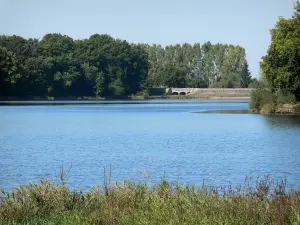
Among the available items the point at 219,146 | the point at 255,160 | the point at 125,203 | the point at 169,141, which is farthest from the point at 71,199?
the point at 169,141

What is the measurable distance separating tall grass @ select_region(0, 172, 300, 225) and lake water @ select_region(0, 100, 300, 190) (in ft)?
18.9

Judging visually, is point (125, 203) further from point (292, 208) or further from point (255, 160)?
point (255, 160)

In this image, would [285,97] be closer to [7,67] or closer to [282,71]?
[282,71]

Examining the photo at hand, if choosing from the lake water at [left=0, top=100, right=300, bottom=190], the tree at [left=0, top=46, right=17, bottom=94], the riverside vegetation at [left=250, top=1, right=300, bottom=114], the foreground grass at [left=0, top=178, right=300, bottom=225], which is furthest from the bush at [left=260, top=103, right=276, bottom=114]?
the tree at [left=0, top=46, right=17, bottom=94]

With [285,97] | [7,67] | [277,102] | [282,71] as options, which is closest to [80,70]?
[7,67]

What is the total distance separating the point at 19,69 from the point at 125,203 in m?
127

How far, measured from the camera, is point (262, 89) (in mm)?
73875

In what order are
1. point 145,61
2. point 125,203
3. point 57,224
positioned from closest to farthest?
point 57,224 < point 125,203 < point 145,61

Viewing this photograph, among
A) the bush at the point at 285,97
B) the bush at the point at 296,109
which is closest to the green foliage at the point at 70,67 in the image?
the bush at the point at 285,97

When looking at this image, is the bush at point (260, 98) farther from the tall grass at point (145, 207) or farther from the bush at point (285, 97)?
the tall grass at point (145, 207)

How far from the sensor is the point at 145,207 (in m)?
14.6

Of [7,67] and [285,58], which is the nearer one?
[285,58]

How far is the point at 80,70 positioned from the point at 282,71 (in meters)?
108

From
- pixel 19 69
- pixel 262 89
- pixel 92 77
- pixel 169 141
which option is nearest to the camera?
pixel 169 141
